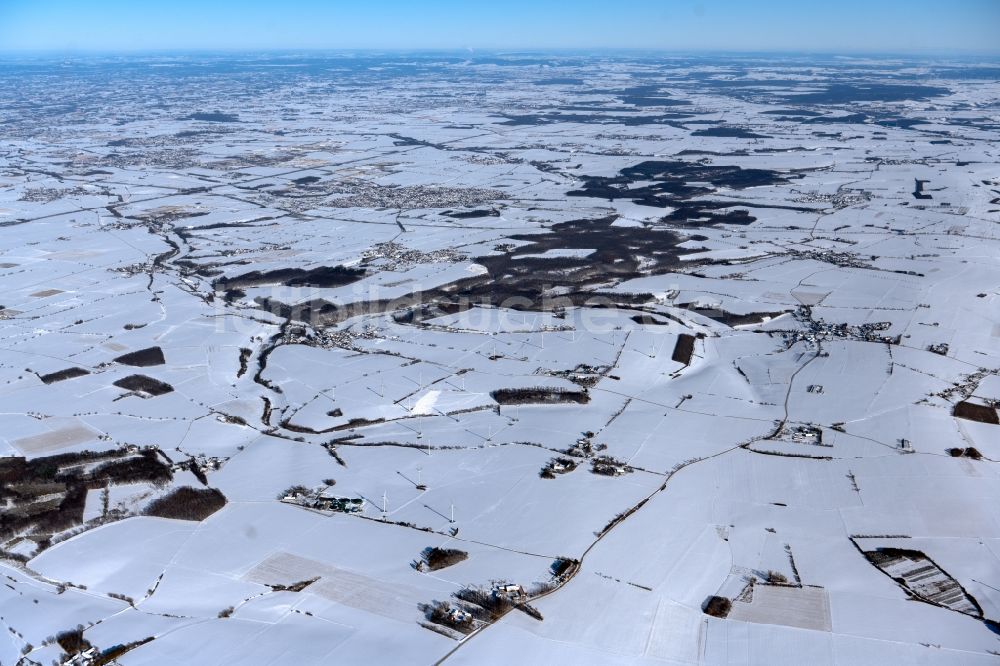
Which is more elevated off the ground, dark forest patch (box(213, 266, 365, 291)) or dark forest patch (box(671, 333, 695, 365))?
dark forest patch (box(213, 266, 365, 291))

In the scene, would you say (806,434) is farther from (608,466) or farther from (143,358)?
(143,358)

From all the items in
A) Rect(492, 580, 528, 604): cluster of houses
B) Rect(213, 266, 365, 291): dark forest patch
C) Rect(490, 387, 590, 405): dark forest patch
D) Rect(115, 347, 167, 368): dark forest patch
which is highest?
Rect(213, 266, 365, 291): dark forest patch

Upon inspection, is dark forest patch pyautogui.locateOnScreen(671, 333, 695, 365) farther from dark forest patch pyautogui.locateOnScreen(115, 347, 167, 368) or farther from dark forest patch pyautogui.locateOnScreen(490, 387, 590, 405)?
dark forest patch pyautogui.locateOnScreen(115, 347, 167, 368)

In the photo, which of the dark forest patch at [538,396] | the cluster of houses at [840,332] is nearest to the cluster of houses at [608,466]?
the dark forest patch at [538,396]

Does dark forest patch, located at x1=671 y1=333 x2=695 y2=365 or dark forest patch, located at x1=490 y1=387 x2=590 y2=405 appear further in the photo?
dark forest patch, located at x1=671 y1=333 x2=695 y2=365

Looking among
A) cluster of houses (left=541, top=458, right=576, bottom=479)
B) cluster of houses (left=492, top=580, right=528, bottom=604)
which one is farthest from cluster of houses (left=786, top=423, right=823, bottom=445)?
cluster of houses (left=492, top=580, right=528, bottom=604)

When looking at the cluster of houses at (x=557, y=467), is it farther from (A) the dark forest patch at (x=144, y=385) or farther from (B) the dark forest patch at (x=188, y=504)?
(A) the dark forest patch at (x=144, y=385)

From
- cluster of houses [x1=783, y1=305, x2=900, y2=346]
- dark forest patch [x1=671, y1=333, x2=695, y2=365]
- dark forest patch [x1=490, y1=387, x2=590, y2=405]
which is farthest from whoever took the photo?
cluster of houses [x1=783, y1=305, x2=900, y2=346]

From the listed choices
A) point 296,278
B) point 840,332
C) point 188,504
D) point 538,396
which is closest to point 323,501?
point 188,504
